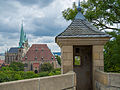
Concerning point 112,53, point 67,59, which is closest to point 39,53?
point 112,53

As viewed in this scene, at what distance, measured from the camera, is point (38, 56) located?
8556 centimetres

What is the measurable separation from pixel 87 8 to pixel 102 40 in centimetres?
748

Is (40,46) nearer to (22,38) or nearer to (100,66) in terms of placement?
(22,38)

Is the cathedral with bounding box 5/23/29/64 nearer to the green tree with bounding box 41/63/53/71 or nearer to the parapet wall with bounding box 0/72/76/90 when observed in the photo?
the green tree with bounding box 41/63/53/71

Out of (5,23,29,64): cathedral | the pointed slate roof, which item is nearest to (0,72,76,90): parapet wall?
the pointed slate roof

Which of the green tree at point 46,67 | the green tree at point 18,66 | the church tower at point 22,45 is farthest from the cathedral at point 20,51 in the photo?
the green tree at point 46,67

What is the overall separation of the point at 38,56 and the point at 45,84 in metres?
83.0

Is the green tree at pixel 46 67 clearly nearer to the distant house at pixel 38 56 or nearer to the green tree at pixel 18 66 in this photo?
the distant house at pixel 38 56

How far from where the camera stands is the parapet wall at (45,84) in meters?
2.79

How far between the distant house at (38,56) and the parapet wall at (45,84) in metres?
79.8

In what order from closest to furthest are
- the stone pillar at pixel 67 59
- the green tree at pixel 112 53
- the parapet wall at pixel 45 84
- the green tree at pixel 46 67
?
the parapet wall at pixel 45 84 < the stone pillar at pixel 67 59 < the green tree at pixel 112 53 < the green tree at pixel 46 67

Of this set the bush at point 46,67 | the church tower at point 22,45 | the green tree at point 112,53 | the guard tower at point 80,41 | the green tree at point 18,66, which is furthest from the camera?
the church tower at point 22,45

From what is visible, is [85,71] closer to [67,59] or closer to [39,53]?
[67,59]

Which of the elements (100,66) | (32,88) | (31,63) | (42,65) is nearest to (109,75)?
(100,66)
